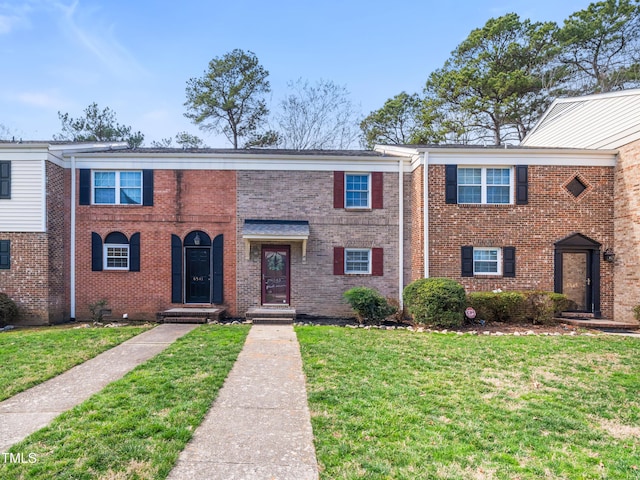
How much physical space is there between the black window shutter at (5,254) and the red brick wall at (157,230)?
1775mm

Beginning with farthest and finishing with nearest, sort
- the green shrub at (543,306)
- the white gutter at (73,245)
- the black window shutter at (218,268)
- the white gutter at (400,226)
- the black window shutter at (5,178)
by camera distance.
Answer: the white gutter at (400,226) < the black window shutter at (218,268) < the white gutter at (73,245) < the black window shutter at (5,178) < the green shrub at (543,306)

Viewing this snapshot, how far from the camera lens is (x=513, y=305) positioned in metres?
10.9

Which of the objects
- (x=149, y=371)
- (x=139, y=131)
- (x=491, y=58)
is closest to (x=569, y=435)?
(x=149, y=371)

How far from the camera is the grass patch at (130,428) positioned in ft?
10.2

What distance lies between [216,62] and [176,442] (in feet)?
85.3

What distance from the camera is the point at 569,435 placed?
3938mm

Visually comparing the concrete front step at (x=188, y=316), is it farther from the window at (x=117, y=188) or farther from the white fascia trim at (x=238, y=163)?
the white fascia trim at (x=238, y=163)

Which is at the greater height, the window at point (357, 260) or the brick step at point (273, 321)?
the window at point (357, 260)

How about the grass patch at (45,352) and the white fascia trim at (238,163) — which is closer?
the grass patch at (45,352)

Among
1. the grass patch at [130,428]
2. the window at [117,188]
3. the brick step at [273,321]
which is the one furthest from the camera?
the window at [117,188]

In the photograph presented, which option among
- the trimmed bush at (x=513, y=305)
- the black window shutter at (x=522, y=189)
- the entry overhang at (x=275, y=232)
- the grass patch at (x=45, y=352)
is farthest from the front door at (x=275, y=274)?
the black window shutter at (x=522, y=189)

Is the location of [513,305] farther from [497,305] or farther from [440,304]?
[440,304]

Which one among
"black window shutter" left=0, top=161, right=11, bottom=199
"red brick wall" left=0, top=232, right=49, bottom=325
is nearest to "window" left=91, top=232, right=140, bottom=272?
"red brick wall" left=0, top=232, right=49, bottom=325

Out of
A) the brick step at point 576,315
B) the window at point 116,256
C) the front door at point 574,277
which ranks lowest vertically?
the brick step at point 576,315
